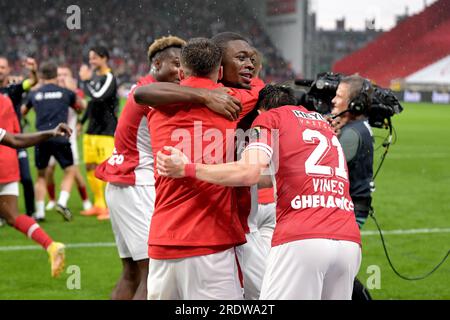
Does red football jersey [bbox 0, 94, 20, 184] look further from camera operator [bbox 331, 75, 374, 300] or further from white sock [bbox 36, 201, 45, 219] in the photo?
camera operator [bbox 331, 75, 374, 300]

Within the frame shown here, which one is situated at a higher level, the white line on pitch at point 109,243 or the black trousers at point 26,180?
the black trousers at point 26,180

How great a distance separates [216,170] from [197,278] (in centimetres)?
59

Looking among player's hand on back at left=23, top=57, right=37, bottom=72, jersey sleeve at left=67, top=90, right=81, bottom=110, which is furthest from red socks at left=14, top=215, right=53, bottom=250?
jersey sleeve at left=67, top=90, right=81, bottom=110

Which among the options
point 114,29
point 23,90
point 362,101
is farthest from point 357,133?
point 114,29

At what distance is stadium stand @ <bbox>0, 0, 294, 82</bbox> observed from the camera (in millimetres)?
37719

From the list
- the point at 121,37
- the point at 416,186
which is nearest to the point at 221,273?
the point at 416,186

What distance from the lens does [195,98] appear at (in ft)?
12.9

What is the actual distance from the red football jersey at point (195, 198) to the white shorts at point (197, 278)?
48 millimetres

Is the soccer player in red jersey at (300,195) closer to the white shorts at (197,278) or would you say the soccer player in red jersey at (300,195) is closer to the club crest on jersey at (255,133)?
the club crest on jersey at (255,133)

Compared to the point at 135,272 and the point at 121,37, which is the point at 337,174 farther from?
the point at 121,37

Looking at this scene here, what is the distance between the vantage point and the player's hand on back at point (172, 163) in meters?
3.80

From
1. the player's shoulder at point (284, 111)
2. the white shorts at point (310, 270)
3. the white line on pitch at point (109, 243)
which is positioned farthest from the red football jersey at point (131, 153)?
the white line on pitch at point (109, 243)

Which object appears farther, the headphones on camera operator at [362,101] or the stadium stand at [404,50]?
the stadium stand at [404,50]
